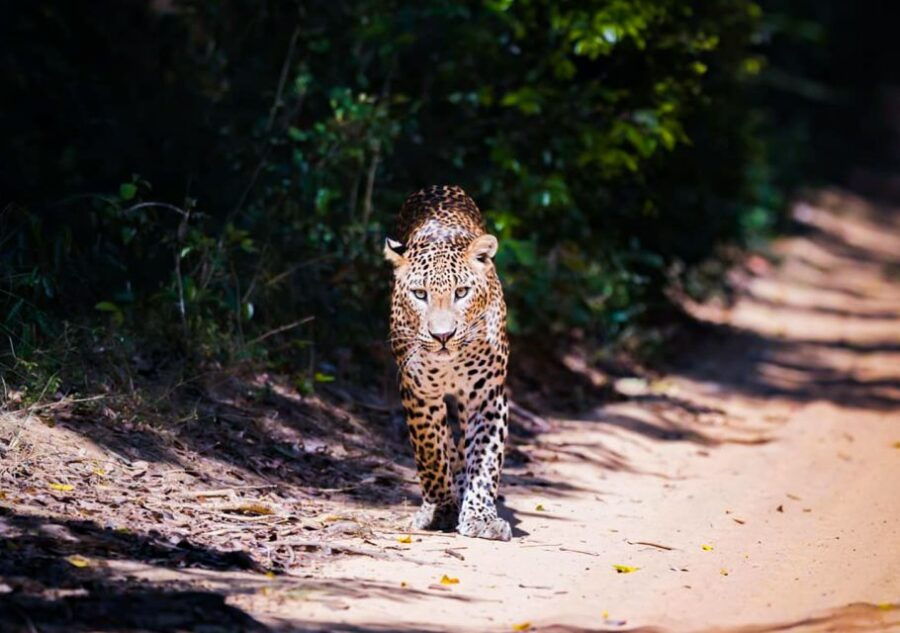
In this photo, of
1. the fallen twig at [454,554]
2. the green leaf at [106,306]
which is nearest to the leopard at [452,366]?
the fallen twig at [454,554]

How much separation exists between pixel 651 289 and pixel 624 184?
219 cm

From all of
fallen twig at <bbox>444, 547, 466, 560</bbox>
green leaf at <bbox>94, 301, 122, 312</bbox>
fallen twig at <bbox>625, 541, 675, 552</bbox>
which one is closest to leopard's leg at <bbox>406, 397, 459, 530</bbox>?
fallen twig at <bbox>444, 547, 466, 560</bbox>

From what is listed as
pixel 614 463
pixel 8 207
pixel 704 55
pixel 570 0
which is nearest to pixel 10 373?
pixel 8 207

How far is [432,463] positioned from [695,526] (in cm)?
147

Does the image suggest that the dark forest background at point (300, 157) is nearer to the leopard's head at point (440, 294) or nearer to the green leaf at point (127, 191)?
the green leaf at point (127, 191)

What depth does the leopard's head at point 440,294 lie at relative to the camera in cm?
710

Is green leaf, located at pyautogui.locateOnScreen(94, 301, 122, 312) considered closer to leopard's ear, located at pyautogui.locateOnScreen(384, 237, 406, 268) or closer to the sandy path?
leopard's ear, located at pyautogui.locateOnScreen(384, 237, 406, 268)

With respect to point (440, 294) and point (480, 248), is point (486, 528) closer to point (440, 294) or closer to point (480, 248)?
point (440, 294)

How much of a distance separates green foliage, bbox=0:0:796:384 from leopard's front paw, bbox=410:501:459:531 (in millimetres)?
2201

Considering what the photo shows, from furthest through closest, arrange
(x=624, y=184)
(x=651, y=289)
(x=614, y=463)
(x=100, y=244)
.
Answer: (x=651, y=289), (x=624, y=184), (x=614, y=463), (x=100, y=244)

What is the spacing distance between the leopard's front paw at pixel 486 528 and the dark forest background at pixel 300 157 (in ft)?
7.83

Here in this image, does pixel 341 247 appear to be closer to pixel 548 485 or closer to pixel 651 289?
pixel 548 485

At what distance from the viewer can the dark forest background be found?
9.00 meters

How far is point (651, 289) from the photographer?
15023mm
